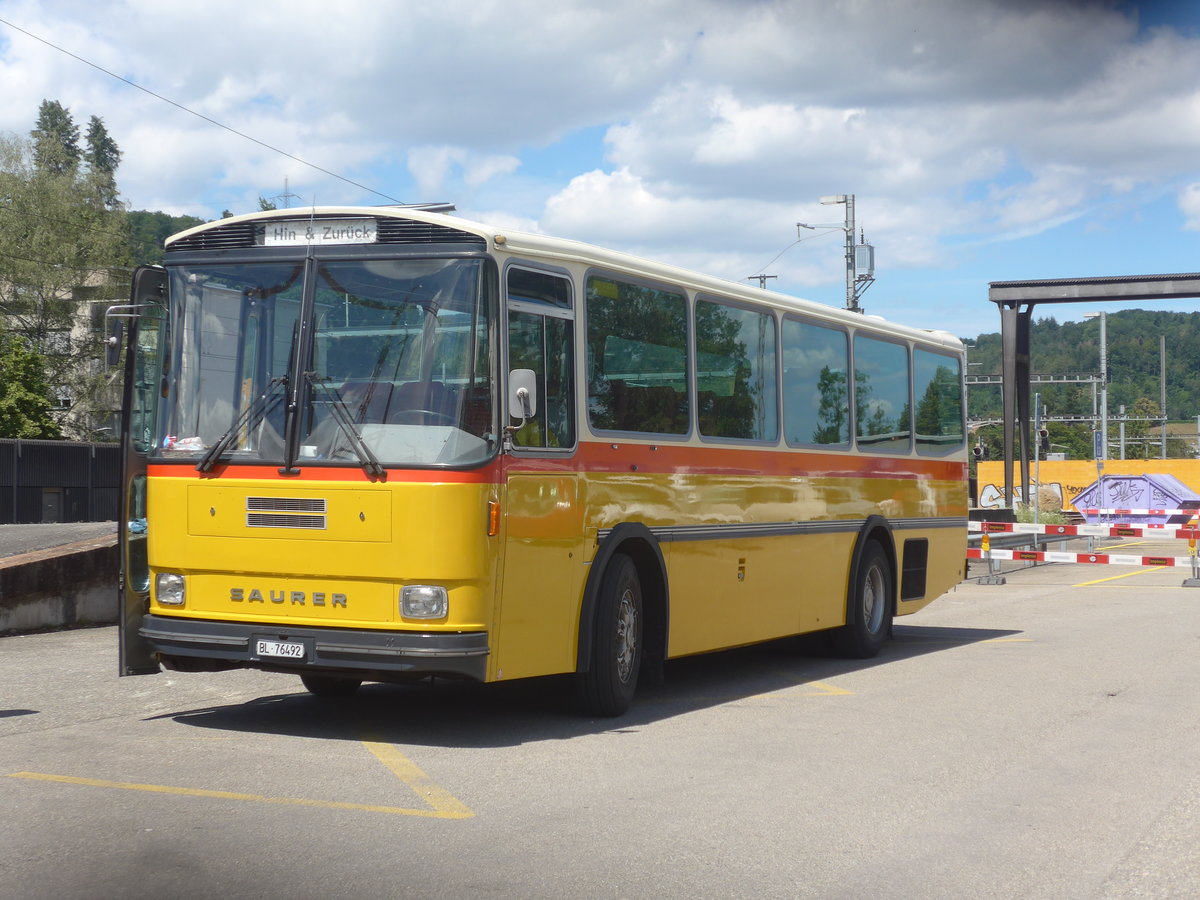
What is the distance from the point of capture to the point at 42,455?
153 feet

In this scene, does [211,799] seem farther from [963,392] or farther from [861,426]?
[963,392]

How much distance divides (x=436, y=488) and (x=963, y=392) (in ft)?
32.9

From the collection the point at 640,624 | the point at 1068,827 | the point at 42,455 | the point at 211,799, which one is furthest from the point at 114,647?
the point at 42,455

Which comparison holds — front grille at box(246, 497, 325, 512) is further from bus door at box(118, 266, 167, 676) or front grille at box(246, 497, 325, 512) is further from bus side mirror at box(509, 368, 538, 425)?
bus side mirror at box(509, 368, 538, 425)

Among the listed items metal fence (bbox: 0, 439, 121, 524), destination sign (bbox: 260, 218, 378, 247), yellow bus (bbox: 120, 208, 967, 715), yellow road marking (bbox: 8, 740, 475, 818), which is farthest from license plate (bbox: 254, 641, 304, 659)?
metal fence (bbox: 0, 439, 121, 524)

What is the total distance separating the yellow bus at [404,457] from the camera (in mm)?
8648

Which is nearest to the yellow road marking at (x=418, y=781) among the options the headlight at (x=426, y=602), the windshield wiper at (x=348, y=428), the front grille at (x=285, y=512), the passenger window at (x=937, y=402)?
the headlight at (x=426, y=602)

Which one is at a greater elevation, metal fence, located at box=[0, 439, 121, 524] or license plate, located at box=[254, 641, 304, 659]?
metal fence, located at box=[0, 439, 121, 524]

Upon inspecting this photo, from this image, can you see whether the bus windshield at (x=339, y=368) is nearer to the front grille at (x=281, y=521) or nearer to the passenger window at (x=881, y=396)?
the front grille at (x=281, y=521)

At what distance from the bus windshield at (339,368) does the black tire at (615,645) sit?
162 cm

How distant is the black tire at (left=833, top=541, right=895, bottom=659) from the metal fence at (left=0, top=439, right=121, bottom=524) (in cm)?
3427

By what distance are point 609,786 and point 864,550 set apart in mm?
7069

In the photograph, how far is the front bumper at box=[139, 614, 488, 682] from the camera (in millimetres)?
8531

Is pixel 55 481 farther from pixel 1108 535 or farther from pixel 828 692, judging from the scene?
pixel 828 692
